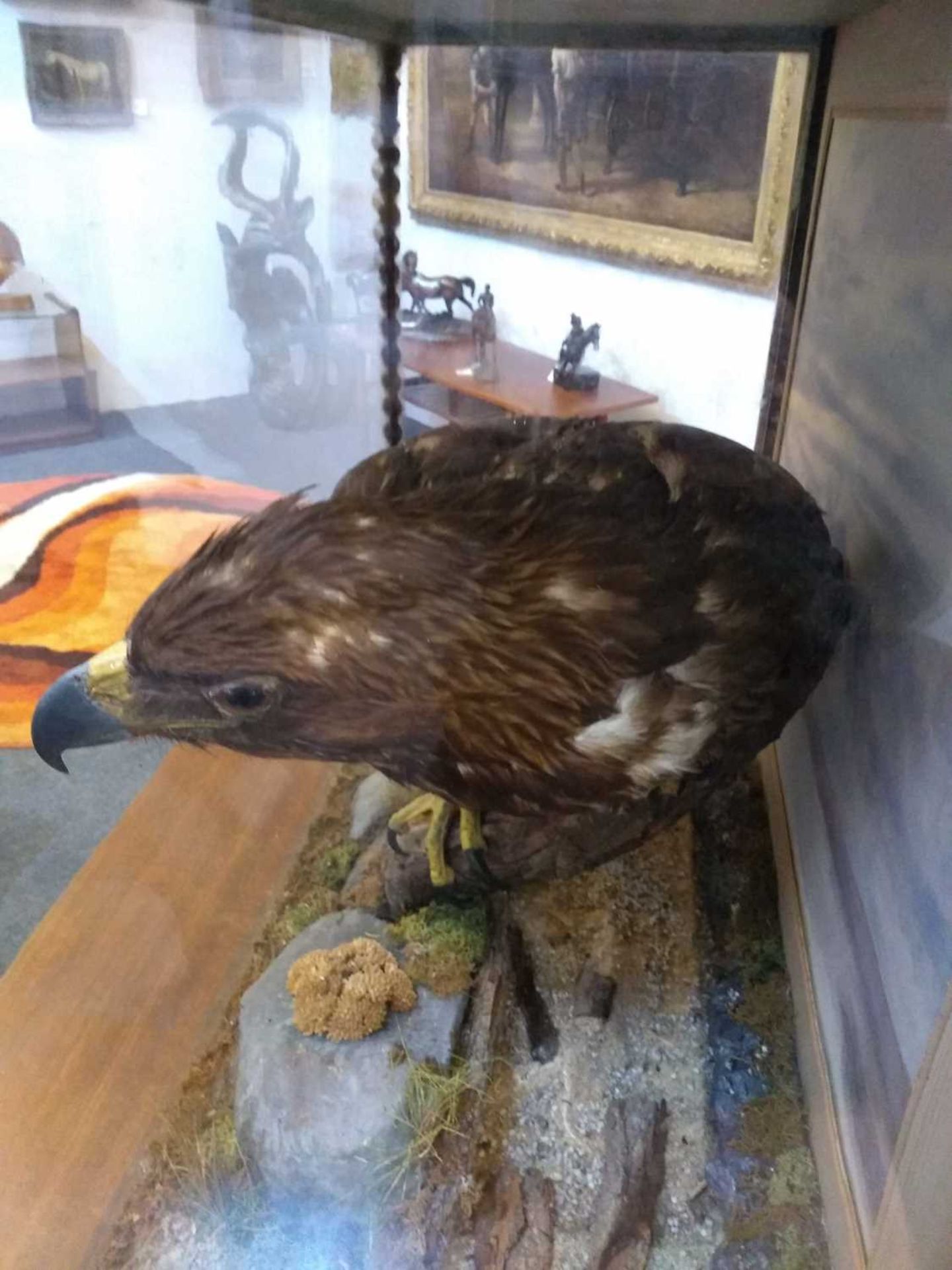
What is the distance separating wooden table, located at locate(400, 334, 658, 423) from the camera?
1275 mm

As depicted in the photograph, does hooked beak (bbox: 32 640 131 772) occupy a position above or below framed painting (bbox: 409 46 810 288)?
below

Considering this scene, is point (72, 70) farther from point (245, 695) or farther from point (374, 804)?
point (374, 804)

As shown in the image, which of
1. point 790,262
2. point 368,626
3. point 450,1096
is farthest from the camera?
point 790,262

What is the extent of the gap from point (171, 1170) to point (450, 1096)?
0.31 metres

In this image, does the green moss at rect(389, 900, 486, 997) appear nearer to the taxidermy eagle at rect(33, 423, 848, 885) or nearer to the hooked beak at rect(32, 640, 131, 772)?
the taxidermy eagle at rect(33, 423, 848, 885)

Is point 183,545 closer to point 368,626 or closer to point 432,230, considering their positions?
point 368,626

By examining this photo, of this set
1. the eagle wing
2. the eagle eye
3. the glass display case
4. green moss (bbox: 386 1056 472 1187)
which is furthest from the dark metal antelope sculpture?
green moss (bbox: 386 1056 472 1187)

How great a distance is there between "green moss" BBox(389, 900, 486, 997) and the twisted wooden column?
2.07ft

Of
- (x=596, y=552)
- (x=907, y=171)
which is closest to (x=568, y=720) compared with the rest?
(x=596, y=552)

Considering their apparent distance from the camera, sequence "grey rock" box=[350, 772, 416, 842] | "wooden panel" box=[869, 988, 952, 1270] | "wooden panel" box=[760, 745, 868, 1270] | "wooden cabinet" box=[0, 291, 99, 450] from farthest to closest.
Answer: "grey rock" box=[350, 772, 416, 842] < "wooden cabinet" box=[0, 291, 99, 450] < "wooden panel" box=[760, 745, 868, 1270] < "wooden panel" box=[869, 988, 952, 1270]

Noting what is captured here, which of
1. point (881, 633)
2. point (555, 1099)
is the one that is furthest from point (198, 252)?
point (555, 1099)

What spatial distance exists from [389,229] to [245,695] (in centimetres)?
87

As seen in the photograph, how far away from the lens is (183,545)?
1206mm

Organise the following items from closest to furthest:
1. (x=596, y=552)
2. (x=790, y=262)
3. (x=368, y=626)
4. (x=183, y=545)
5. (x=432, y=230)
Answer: (x=368, y=626) < (x=596, y=552) < (x=183, y=545) < (x=432, y=230) < (x=790, y=262)
